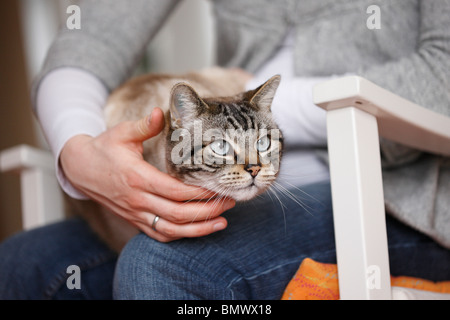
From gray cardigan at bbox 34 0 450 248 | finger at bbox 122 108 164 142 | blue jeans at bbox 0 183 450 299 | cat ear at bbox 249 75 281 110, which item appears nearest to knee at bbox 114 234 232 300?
blue jeans at bbox 0 183 450 299

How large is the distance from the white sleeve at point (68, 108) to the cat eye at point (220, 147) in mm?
335

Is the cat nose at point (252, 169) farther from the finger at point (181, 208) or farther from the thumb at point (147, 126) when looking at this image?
the thumb at point (147, 126)

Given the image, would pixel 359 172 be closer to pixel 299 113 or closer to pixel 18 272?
pixel 299 113

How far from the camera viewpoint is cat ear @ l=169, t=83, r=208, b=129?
0.83 metres

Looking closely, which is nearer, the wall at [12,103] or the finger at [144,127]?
the finger at [144,127]

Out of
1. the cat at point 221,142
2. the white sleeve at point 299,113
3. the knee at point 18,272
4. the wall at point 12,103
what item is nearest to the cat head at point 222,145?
the cat at point 221,142

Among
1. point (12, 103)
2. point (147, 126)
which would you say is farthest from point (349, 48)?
point (12, 103)

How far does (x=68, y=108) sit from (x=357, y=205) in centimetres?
75

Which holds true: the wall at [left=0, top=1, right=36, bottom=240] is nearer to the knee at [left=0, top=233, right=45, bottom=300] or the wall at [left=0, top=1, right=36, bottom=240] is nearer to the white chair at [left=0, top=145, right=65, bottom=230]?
the white chair at [left=0, top=145, right=65, bottom=230]

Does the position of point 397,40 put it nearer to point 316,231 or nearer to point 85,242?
point 316,231

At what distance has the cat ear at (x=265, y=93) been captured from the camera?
90 cm

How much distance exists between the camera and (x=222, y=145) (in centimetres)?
87

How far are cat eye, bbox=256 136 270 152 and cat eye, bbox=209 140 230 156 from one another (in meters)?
0.08
